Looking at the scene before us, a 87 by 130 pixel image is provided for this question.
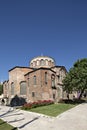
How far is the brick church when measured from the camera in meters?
42.7

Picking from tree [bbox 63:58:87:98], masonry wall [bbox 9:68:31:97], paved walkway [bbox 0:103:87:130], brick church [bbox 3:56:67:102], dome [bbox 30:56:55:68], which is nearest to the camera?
paved walkway [bbox 0:103:87:130]

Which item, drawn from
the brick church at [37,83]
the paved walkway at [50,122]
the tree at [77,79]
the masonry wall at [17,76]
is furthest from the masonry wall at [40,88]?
the paved walkway at [50,122]

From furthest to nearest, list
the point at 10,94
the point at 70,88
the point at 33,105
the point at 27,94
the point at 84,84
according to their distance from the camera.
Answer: the point at 10,94
the point at 27,94
the point at 70,88
the point at 84,84
the point at 33,105

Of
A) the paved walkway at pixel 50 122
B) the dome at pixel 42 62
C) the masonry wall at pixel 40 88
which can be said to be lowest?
the paved walkway at pixel 50 122

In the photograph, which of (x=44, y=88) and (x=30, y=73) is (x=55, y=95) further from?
(x=30, y=73)

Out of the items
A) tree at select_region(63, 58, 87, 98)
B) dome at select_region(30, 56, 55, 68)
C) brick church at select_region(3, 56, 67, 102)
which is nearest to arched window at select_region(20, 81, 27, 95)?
brick church at select_region(3, 56, 67, 102)

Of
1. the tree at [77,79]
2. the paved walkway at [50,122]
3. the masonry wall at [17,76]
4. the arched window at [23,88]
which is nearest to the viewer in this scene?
the paved walkway at [50,122]

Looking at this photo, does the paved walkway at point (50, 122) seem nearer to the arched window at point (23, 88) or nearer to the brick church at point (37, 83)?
the brick church at point (37, 83)

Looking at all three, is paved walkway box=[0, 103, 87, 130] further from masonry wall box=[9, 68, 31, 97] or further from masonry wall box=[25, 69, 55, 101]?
masonry wall box=[9, 68, 31, 97]

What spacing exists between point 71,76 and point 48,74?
890cm

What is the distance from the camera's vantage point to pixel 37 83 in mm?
43469

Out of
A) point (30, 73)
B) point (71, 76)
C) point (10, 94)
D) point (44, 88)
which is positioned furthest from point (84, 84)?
point (10, 94)

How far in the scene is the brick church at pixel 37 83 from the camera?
42744mm

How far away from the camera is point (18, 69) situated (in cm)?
4881
